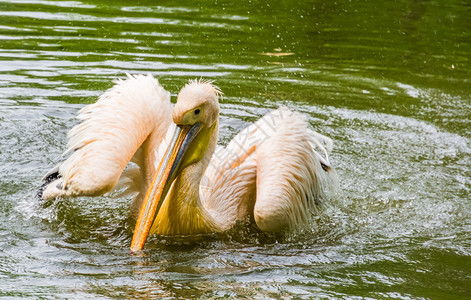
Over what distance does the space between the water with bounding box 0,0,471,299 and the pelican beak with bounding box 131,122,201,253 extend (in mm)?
148

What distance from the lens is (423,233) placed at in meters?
4.89

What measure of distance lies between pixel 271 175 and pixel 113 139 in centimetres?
101

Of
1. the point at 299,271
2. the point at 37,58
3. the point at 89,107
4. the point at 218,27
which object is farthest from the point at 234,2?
the point at 299,271

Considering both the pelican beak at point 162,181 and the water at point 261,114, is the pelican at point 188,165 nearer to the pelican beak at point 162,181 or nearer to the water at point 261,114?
the pelican beak at point 162,181

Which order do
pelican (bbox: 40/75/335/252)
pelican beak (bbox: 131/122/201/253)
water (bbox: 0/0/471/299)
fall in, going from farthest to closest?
pelican (bbox: 40/75/335/252)
pelican beak (bbox: 131/122/201/253)
water (bbox: 0/0/471/299)

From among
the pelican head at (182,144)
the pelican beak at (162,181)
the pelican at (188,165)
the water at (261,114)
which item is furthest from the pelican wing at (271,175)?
the pelican beak at (162,181)

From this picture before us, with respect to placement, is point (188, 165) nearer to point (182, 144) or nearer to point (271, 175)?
point (182, 144)

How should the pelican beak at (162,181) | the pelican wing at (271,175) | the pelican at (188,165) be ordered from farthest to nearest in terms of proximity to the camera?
the pelican wing at (271,175) < the pelican at (188,165) < the pelican beak at (162,181)

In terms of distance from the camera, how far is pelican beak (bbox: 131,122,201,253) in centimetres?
429

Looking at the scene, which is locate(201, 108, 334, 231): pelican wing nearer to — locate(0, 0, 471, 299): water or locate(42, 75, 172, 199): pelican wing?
locate(0, 0, 471, 299): water

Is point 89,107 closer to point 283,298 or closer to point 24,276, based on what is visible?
point 24,276

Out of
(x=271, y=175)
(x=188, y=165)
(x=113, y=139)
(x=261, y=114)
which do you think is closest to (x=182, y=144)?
(x=188, y=165)

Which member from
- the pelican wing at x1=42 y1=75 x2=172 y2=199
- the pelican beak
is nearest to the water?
the pelican beak

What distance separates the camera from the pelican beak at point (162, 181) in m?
4.29
